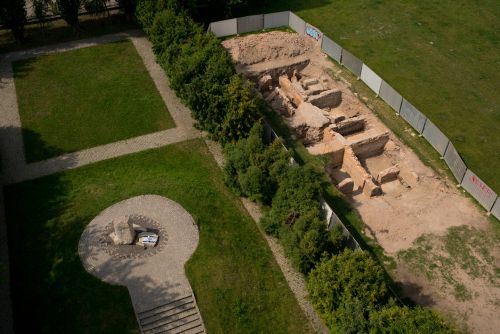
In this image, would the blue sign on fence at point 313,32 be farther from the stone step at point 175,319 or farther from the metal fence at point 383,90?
the stone step at point 175,319

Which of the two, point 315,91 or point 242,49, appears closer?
point 315,91

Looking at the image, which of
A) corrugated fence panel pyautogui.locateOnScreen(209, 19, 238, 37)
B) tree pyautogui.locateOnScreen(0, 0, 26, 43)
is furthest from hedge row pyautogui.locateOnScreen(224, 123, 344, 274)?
tree pyautogui.locateOnScreen(0, 0, 26, 43)

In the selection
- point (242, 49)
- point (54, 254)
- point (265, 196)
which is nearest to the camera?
point (54, 254)

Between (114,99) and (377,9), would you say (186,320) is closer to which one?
(114,99)

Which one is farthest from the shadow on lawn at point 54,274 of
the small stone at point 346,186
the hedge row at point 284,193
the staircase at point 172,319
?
the small stone at point 346,186

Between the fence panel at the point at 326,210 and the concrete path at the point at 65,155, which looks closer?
the fence panel at the point at 326,210

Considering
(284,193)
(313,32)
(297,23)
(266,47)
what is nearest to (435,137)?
(284,193)

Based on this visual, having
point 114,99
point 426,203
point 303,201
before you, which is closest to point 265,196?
point 303,201
